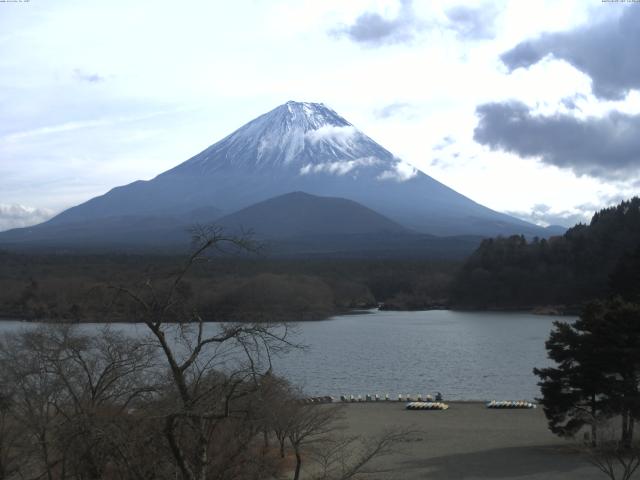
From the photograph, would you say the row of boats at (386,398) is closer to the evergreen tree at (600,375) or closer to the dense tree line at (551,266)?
the evergreen tree at (600,375)

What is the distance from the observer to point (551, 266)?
193 ft

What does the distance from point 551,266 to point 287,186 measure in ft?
313

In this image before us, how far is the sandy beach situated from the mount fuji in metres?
112

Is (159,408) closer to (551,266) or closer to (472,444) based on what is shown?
(472,444)

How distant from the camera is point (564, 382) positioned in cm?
1389

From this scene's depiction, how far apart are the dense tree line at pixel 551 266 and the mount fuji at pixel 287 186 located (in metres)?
68.9

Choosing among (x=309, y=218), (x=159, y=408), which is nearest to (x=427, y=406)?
(x=159, y=408)

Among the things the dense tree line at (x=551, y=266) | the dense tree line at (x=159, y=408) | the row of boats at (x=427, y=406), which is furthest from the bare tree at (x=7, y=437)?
the dense tree line at (x=551, y=266)

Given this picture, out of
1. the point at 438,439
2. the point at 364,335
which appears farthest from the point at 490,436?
the point at 364,335

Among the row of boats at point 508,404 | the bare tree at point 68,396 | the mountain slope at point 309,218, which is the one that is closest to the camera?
the bare tree at point 68,396

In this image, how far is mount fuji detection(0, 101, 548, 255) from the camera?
458 ft

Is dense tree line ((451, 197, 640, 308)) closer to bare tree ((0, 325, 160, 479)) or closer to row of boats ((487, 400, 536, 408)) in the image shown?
row of boats ((487, 400, 536, 408))

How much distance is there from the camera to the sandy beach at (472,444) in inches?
503

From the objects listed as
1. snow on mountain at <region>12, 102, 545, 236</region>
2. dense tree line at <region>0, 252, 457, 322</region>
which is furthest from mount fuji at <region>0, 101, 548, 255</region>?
dense tree line at <region>0, 252, 457, 322</region>
